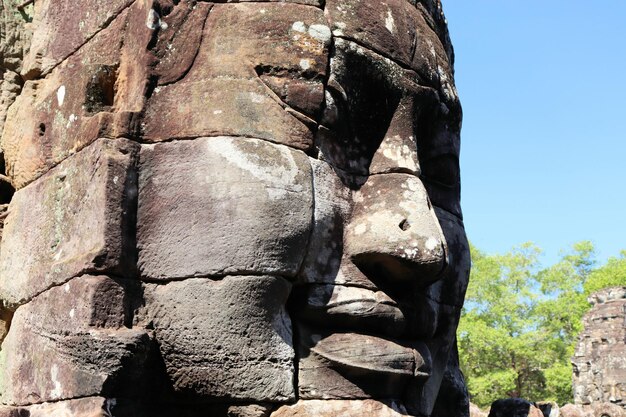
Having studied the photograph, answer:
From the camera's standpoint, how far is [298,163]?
11.8 feet

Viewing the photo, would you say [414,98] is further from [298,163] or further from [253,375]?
[253,375]

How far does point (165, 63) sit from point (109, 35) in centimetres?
42

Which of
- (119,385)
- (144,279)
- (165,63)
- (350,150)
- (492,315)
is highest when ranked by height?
(492,315)

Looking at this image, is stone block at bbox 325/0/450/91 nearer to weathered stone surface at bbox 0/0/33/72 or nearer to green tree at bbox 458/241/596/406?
weathered stone surface at bbox 0/0/33/72

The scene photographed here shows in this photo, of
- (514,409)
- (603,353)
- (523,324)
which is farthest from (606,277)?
(514,409)

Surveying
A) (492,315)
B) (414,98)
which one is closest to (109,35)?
(414,98)

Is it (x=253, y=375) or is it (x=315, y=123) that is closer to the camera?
(x=253, y=375)

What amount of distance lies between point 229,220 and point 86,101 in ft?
3.16

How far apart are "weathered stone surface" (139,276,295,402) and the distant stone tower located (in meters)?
17.9

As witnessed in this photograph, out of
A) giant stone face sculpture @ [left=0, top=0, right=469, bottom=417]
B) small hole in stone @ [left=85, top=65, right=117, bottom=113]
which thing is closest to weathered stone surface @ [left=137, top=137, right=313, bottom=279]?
giant stone face sculpture @ [left=0, top=0, right=469, bottom=417]

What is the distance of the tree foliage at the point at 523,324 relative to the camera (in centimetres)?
3069

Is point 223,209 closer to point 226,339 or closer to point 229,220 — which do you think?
point 229,220

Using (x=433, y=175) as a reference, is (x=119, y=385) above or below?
below

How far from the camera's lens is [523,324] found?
109ft
